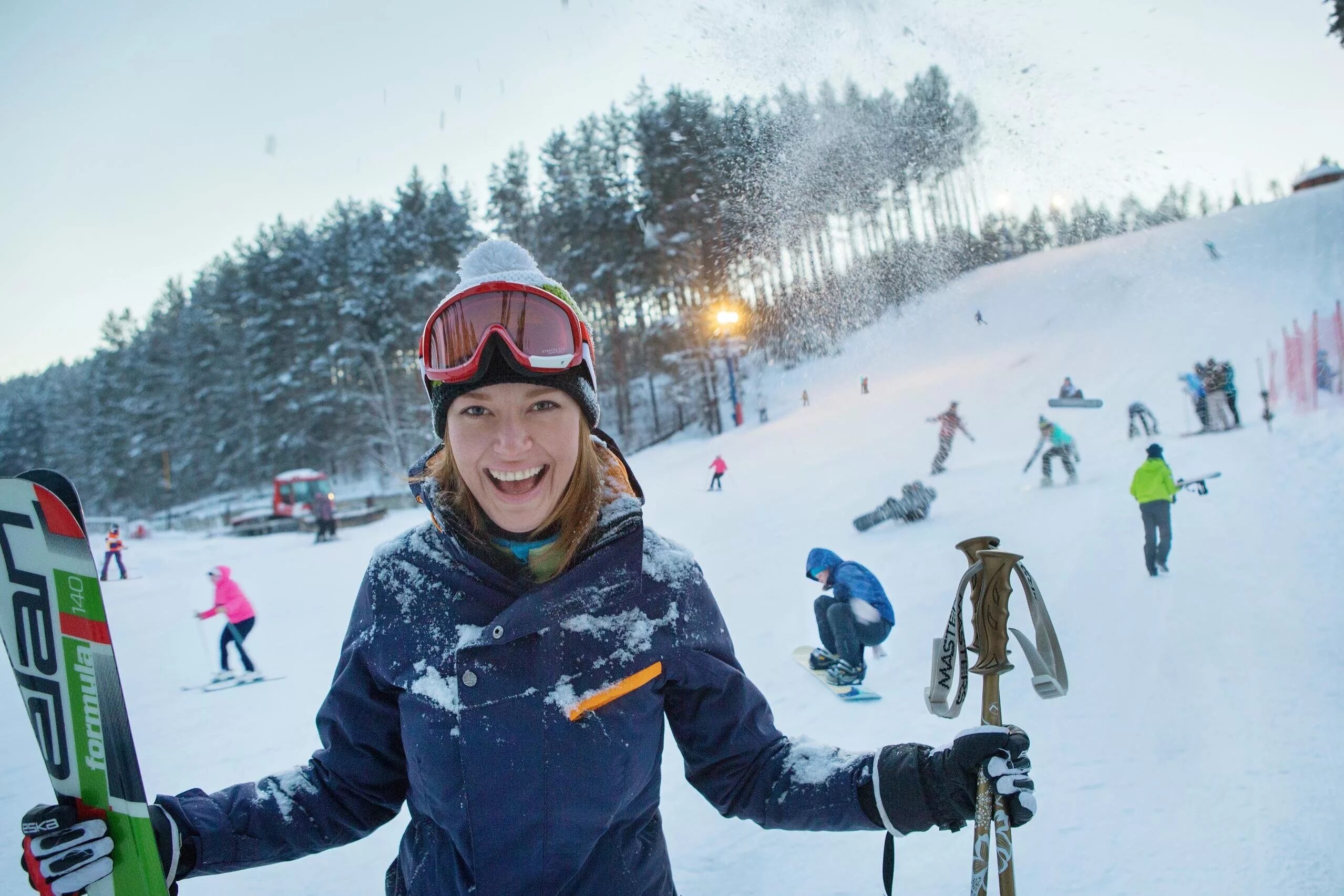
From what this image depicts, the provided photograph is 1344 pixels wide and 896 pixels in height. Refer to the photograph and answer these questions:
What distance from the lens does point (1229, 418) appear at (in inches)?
518

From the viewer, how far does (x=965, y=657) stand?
167 cm

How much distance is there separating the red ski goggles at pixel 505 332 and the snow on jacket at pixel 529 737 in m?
0.32

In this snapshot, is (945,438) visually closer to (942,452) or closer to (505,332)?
(942,452)

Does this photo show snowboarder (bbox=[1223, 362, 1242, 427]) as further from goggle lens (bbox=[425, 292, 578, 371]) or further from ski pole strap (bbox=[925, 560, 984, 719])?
goggle lens (bbox=[425, 292, 578, 371])

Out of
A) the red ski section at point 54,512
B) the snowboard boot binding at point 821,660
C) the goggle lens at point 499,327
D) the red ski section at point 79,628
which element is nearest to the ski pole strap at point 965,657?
the goggle lens at point 499,327

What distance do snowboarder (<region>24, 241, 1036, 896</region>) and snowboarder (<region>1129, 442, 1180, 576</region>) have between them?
699 centimetres

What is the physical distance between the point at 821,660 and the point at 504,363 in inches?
194

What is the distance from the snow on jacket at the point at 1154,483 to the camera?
22.5 ft

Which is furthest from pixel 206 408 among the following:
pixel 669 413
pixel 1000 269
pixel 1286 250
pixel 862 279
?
pixel 1286 250

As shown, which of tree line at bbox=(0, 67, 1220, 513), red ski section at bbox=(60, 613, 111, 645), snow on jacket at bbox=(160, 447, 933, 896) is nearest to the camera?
snow on jacket at bbox=(160, 447, 933, 896)

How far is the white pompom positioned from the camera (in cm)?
181

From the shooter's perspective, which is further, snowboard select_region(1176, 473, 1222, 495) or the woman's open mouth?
snowboard select_region(1176, 473, 1222, 495)

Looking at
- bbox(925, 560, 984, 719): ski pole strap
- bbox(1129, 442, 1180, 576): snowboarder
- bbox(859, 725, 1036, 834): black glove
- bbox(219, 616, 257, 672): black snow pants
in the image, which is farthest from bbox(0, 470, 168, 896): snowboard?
bbox(1129, 442, 1180, 576): snowboarder

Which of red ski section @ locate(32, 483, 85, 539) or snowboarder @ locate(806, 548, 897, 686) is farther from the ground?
red ski section @ locate(32, 483, 85, 539)
